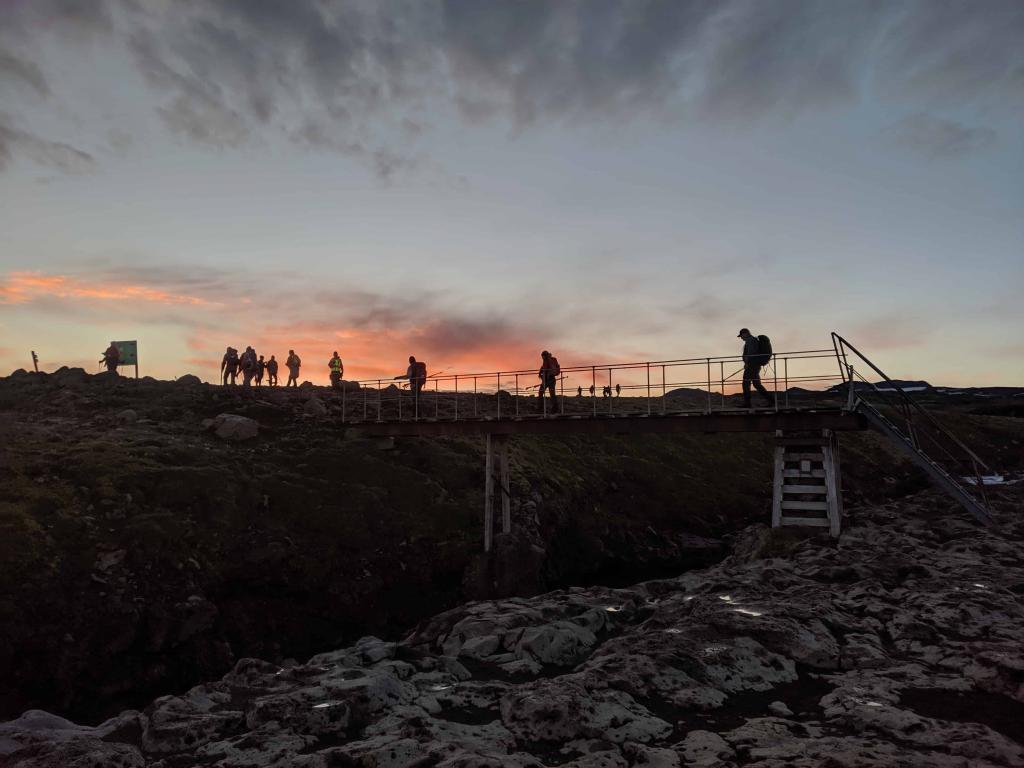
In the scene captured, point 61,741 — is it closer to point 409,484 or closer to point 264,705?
point 264,705

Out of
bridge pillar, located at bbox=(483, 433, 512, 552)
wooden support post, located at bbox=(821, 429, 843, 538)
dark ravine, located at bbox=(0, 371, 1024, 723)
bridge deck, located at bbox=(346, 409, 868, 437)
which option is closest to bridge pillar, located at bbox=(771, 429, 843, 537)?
wooden support post, located at bbox=(821, 429, 843, 538)

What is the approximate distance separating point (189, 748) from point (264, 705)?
1.43 meters

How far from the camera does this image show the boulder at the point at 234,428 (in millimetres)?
37875

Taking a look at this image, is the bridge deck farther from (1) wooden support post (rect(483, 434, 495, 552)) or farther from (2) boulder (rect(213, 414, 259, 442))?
(2) boulder (rect(213, 414, 259, 442))

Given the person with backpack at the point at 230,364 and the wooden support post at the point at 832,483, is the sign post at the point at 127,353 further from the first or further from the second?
the wooden support post at the point at 832,483

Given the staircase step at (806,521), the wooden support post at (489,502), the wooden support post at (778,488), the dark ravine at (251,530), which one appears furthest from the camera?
the wooden support post at (489,502)

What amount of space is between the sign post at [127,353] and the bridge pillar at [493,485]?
3073cm

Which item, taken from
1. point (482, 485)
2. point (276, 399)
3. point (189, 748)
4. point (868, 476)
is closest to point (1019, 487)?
point (868, 476)

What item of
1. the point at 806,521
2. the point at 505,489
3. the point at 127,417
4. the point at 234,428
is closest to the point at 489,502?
the point at 505,489

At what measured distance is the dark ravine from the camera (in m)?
22.6

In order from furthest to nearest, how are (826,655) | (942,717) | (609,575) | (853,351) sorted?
(609,575), (853,351), (826,655), (942,717)

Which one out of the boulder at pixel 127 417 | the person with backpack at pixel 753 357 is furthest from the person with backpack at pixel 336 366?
the person with backpack at pixel 753 357

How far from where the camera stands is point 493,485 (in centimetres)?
3428

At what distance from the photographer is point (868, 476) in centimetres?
5200
